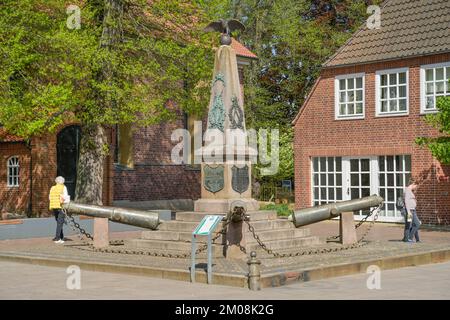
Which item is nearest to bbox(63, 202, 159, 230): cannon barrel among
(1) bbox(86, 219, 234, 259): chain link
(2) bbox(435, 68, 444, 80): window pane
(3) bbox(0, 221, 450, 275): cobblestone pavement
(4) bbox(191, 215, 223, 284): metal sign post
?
(1) bbox(86, 219, 234, 259): chain link

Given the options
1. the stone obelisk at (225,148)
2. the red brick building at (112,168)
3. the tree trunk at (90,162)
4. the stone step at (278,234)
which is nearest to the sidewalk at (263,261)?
the stone step at (278,234)

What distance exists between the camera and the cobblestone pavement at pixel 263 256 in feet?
43.8

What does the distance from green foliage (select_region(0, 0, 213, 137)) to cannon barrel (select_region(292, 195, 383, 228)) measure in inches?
299

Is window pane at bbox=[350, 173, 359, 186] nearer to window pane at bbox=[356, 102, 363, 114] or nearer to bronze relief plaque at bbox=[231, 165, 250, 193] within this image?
window pane at bbox=[356, 102, 363, 114]

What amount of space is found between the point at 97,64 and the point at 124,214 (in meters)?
6.68

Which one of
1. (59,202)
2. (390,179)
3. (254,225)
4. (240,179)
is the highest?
(390,179)

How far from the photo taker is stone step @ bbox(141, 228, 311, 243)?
15.7 metres

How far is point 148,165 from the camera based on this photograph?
3375 centimetres

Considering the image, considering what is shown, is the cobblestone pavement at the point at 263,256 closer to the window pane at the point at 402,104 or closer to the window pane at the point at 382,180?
the window pane at the point at 382,180

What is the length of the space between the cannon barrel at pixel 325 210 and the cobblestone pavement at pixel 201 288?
11.3ft

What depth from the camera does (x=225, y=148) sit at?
16.3m

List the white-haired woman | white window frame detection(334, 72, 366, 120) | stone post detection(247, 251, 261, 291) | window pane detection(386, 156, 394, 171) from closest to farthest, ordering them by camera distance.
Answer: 1. stone post detection(247, 251, 261, 291)
2. the white-haired woman
3. window pane detection(386, 156, 394, 171)
4. white window frame detection(334, 72, 366, 120)

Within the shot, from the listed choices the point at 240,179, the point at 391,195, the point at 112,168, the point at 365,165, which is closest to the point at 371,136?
the point at 365,165

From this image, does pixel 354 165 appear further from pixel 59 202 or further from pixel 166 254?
pixel 166 254
